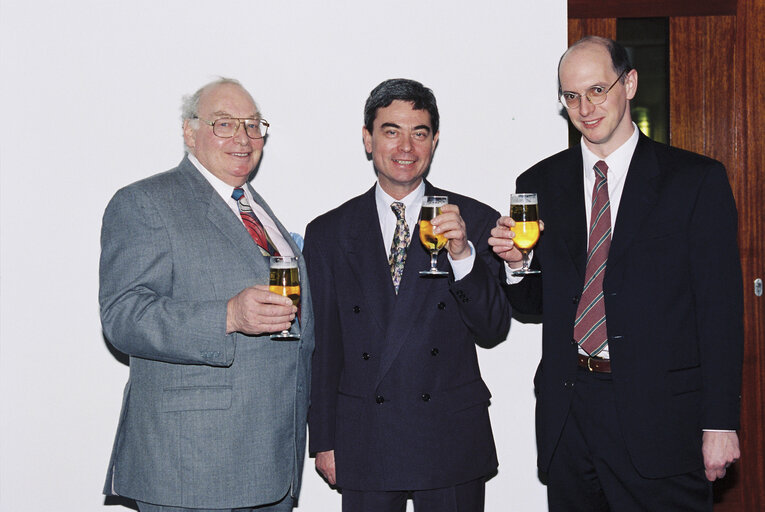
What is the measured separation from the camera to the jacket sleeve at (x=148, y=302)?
2535mm

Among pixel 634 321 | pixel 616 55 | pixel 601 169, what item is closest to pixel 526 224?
pixel 601 169

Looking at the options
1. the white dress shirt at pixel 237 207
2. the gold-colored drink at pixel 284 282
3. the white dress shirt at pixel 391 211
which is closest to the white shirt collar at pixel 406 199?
the white dress shirt at pixel 391 211

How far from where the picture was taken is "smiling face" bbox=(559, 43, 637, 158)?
2742 mm

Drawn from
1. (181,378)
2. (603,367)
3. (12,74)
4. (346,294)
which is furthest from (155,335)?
(12,74)

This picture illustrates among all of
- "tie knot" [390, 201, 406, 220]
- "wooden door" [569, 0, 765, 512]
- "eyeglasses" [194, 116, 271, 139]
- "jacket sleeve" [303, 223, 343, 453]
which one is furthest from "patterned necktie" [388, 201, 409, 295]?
"wooden door" [569, 0, 765, 512]

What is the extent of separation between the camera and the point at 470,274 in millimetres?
2885

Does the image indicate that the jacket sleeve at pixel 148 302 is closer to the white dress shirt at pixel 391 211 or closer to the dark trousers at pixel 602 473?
the white dress shirt at pixel 391 211

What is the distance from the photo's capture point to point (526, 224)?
2.69 meters

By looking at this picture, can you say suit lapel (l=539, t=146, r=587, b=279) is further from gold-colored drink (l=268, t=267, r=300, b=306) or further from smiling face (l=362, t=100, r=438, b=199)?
gold-colored drink (l=268, t=267, r=300, b=306)

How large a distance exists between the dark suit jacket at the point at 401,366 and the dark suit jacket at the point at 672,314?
16.0 inches

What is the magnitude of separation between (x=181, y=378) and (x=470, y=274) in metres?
1.15

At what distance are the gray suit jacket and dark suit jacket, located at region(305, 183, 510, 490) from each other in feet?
1.09

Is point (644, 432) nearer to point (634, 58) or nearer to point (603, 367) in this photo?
point (603, 367)

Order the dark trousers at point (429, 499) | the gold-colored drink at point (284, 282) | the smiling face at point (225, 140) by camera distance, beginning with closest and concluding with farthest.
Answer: the gold-colored drink at point (284, 282) < the smiling face at point (225, 140) < the dark trousers at point (429, 499)
